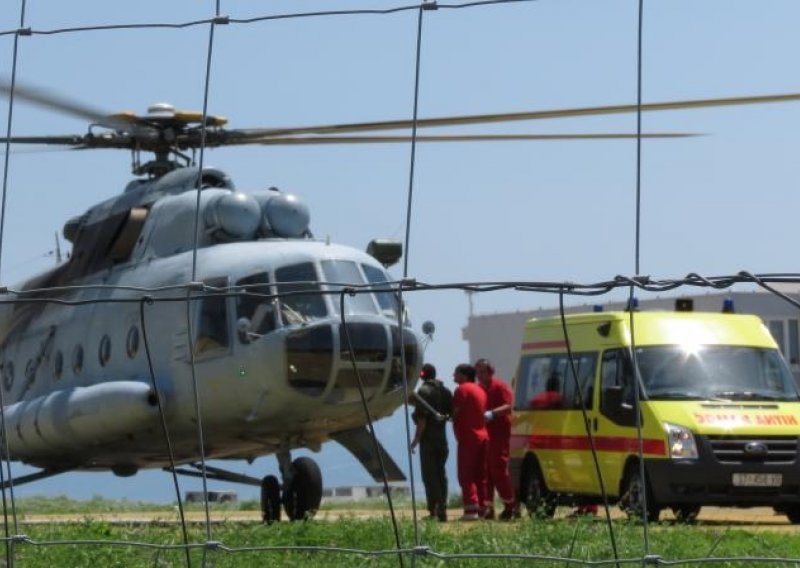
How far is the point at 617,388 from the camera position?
16672mm

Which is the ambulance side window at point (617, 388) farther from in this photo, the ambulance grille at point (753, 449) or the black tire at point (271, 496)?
the black tire at point (271, 496)

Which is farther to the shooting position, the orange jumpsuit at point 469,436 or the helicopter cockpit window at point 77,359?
the helicopter cockpit window at point 77,359

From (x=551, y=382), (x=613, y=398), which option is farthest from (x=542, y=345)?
(x=613, y=398)

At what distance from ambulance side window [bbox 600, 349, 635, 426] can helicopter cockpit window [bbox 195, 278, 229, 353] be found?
3.37 m

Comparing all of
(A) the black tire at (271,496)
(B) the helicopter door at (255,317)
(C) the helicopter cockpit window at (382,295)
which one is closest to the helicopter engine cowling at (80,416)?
(A) the black tire at (271,496)

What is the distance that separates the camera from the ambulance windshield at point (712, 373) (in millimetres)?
16656

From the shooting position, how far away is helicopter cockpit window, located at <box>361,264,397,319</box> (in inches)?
666

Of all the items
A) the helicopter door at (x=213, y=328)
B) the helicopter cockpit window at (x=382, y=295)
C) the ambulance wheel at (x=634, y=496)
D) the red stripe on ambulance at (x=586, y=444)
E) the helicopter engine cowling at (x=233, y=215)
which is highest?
the helicopter engine cowling at (x=233, y=215)

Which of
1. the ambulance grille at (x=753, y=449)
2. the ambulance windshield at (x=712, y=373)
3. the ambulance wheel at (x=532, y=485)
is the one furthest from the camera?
the ambulance wheel at (x=532, y=485)

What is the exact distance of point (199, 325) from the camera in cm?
Result: 1742

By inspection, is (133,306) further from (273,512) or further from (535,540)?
(535,540)

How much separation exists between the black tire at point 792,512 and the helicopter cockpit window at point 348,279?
12.8 ft

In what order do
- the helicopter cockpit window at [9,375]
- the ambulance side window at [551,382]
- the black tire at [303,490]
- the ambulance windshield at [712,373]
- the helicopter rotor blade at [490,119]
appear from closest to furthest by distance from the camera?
the helicopter rotor blade at [490,119]
the ambulance windshield at [712,373]
the black tire at [303,490]
the ambulance side window at [551,382]
the helicopter cockpit window at [9,375]

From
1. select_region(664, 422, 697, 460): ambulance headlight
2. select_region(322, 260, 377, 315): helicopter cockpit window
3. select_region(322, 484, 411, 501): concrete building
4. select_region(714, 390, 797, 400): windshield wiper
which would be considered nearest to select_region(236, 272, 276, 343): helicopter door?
select_region(322, 260, 377, 315): helicopter cockpit window
